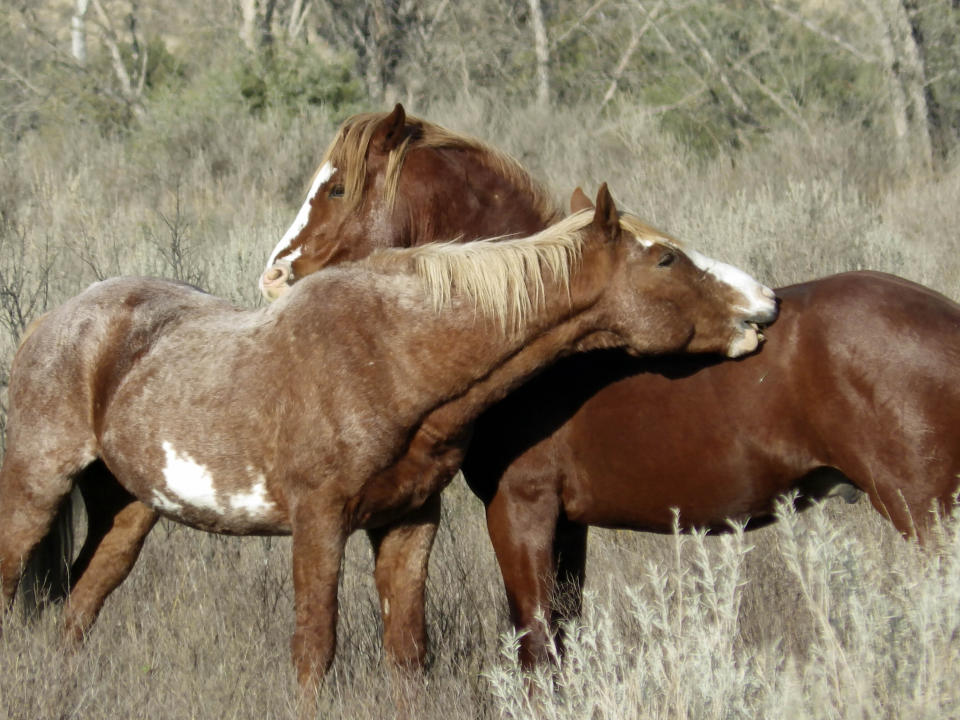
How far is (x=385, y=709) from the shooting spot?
135 inches

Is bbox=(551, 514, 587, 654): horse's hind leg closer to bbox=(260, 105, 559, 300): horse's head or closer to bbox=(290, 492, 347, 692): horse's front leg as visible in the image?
bbox=(290, 492, 347, 692): horse's front leg

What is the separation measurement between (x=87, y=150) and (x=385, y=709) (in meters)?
11.2

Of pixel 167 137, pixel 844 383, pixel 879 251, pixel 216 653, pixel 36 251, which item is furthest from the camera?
pixel 167 137

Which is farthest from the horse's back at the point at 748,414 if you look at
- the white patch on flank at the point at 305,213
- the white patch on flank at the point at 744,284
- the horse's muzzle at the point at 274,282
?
the white patch on flank at the point at 305,213

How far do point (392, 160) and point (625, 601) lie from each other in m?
1.84

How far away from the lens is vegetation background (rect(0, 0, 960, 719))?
282 centimetres

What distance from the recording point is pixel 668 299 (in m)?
3.34

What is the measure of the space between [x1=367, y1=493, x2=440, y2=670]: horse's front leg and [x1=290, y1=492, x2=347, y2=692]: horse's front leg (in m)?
0.34

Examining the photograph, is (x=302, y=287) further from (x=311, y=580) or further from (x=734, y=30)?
(x=734, y=30)

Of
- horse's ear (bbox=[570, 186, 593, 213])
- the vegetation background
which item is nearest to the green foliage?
the vegetation background

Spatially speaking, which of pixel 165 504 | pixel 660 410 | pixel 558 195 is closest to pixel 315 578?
pixel 165 504

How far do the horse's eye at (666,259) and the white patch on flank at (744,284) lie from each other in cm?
6

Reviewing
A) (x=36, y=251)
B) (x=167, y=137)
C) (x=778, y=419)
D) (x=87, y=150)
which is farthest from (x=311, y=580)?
(x=87, y=150)

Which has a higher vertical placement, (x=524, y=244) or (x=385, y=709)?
(x=524, y=244)
